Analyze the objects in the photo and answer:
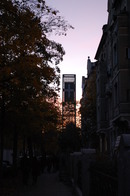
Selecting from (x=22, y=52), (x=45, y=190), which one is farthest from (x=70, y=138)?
(x=22, y=52)

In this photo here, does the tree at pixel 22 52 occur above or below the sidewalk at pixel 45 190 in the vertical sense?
above

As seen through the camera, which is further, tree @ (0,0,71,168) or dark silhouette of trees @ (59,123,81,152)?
dark silhouette of trees @ (59,123,81,152)

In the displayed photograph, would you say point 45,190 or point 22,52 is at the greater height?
point 22,52

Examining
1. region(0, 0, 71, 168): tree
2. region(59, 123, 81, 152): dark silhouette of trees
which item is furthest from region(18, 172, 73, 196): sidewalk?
region(59, 123, 81, 152): dark silhouette of trees

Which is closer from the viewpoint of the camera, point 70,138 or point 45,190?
point 45,190

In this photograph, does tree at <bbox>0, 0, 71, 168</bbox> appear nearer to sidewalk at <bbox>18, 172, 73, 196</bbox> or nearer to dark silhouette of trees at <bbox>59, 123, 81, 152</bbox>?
sidewalk at <bbox>18, 172, 73, 196</bbox>

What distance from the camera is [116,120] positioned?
2875 centimetres

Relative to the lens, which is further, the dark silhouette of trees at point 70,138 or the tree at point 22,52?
the dark silhouette of trees at point 70,138

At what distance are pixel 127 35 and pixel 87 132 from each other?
28.4m

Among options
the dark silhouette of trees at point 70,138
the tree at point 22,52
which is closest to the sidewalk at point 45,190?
the tree at point 22,52

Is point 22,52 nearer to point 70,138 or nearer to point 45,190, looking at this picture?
point 45,190

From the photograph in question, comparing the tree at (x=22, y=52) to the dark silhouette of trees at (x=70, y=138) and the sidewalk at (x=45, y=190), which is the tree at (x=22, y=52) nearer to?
the sidewalk at (x=45, y=190)

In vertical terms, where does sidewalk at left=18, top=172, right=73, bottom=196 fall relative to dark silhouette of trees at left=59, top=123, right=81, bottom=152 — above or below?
below

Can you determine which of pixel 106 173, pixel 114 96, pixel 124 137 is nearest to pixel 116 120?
pixel 114 96
